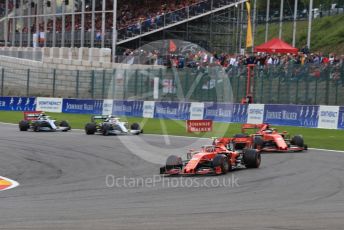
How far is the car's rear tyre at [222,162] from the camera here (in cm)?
1538

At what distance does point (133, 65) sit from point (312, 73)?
49.9 ft

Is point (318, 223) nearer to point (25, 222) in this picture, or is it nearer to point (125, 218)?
point (125, 218)

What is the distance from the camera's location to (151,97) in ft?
141

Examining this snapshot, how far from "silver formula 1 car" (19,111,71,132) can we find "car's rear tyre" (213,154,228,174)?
48.8 feet

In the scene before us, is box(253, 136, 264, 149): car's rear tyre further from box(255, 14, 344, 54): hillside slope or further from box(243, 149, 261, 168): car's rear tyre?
box(255, 14, 344, 54): hillside slope

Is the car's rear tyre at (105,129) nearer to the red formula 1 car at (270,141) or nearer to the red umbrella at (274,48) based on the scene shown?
the red formula 1 car at (270,141)

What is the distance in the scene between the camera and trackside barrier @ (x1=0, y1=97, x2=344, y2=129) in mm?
31391

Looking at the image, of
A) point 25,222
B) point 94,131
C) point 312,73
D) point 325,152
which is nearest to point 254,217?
point 25,222

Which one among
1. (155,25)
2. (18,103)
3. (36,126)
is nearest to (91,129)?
(36,126)

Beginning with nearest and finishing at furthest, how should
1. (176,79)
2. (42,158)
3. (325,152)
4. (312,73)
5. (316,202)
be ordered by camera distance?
(316,202) → (42,158) → (325,152) → (312,73) → (176,79)

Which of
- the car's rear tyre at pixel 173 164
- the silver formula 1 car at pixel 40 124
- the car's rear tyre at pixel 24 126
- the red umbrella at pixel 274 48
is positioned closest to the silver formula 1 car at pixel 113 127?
the silver formula 1 car at pixel 40 124

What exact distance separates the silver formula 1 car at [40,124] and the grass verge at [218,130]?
3.38 meters

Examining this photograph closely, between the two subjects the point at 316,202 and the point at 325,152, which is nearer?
the point at 316,202

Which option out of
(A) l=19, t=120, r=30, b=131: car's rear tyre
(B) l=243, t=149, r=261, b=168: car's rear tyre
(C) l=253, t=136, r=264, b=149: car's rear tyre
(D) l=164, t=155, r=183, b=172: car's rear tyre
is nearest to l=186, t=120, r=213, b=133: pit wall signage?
(D) l=164, t=155, r=183, b=172: car's rear tyre
